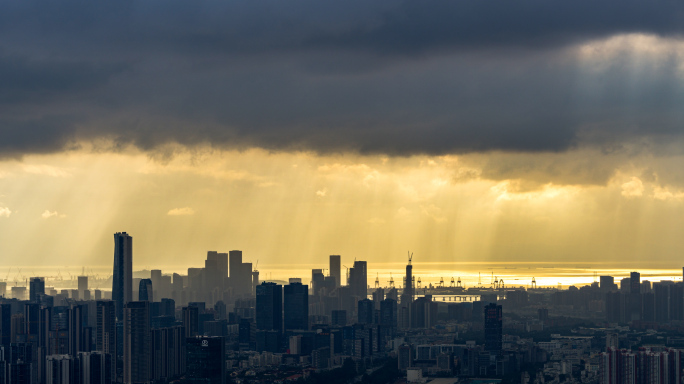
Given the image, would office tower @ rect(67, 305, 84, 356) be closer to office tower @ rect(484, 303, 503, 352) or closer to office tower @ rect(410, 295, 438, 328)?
office tower @ rect(484, 303, 503, 352)

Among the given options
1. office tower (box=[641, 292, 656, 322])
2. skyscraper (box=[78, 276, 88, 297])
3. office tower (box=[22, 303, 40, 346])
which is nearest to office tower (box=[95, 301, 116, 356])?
office tower (box=[22, 303, 40, 346])

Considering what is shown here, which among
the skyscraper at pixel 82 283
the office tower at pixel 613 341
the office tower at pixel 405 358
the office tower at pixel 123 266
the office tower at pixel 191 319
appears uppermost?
the office tower at pixel 123 266

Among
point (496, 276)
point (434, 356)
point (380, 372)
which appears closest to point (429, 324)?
point (434, 356)

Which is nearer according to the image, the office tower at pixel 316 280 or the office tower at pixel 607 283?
the office tower at pixel 607 283

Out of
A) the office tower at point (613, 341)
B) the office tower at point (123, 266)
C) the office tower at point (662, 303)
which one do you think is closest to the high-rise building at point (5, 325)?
the office tower at point (123, 266)

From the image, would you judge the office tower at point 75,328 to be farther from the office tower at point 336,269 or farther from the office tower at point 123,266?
the office tower at point 336,269

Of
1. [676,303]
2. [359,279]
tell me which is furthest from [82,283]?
[676,303]
